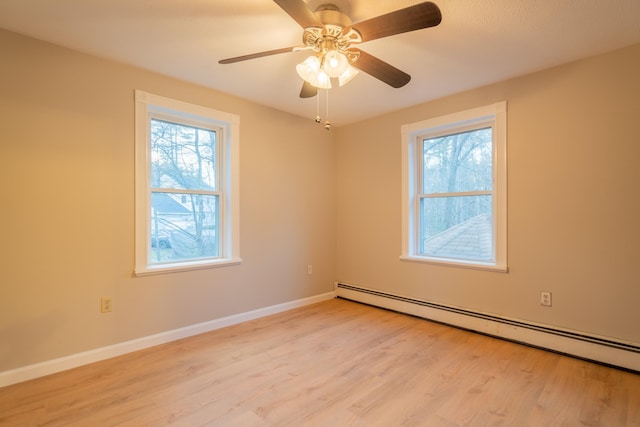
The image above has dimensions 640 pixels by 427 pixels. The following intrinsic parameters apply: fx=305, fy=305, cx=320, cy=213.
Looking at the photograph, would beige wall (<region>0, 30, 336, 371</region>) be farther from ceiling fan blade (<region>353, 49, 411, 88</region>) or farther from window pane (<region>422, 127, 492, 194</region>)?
window pane (<region>422, 127, 492, 194</region>)

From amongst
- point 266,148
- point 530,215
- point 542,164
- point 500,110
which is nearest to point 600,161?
point 542,164

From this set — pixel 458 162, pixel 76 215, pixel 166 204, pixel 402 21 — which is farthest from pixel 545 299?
pixel 76 215

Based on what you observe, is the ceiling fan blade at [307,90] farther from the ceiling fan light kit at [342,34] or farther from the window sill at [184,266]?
the window sill at [184,266]

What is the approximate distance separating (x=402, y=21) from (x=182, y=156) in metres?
2.33

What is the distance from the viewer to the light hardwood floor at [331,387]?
1.71 metres

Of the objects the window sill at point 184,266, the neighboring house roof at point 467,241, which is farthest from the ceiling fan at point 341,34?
the window sill at point 184,266

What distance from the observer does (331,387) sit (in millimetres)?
2008

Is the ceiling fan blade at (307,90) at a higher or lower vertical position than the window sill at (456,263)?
higher

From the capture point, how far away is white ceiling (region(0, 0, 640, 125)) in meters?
1.81

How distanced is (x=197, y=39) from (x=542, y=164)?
2889mm

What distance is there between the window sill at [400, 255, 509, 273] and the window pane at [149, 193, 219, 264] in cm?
214

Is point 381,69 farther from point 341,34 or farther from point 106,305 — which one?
point 106,305

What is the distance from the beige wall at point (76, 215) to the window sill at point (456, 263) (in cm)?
186

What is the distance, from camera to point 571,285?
96.3 inches
